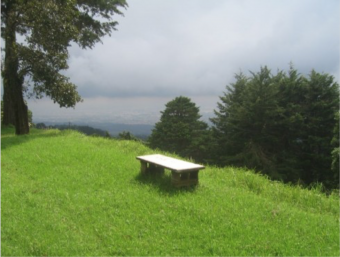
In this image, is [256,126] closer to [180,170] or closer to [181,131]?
[181,131]

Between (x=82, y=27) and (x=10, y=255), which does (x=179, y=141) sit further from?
(x=10, y=255)

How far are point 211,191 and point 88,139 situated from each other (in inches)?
304

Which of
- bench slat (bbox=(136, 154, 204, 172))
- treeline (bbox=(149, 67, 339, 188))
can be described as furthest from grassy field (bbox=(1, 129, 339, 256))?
treeline (bbox=(149, 67, 339, 188))

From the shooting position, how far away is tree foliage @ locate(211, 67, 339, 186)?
23.3 metres

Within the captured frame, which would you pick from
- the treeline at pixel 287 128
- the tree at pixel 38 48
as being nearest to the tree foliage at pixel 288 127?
the treeline at pixel 287 128

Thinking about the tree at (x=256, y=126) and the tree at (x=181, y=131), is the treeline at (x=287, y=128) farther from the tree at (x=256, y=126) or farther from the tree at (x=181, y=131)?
the tree at (x=181, y=131)

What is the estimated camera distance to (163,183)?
6.57 metres

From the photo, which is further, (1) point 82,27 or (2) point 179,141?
(2) point 179,141

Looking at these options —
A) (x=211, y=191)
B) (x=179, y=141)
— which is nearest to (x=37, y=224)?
(x=211, y=191)

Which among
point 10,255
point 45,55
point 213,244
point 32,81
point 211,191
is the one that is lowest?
point 10,255

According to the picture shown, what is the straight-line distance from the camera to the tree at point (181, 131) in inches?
1342

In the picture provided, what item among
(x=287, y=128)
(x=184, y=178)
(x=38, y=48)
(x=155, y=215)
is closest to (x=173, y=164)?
(x=184, y=178)

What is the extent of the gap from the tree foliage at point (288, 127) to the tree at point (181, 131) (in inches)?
302

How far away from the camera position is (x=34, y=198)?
606 centimetres
